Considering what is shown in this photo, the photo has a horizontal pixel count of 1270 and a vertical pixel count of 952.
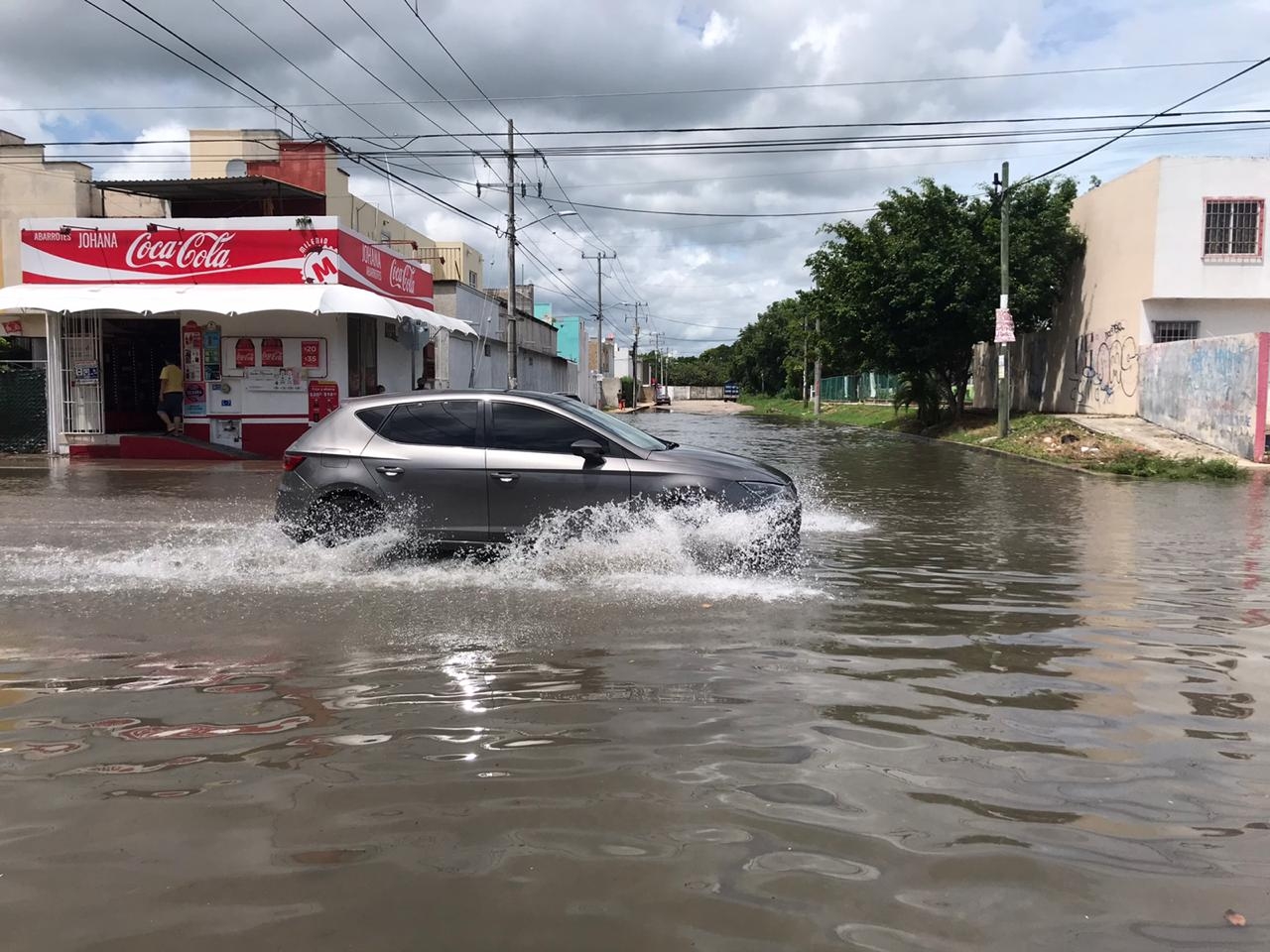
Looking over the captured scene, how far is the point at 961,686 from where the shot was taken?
4.86 metres

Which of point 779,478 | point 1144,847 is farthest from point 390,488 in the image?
point 1144,847

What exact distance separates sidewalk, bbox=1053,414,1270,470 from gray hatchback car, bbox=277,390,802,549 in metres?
14.6

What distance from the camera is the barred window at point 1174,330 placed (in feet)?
81.9

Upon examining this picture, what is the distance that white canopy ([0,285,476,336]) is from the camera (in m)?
17.3

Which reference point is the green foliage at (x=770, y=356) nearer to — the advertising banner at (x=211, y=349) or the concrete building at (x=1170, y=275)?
the concrete building at (x=1170, y=275)

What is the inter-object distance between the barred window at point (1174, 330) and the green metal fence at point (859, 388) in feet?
64.4

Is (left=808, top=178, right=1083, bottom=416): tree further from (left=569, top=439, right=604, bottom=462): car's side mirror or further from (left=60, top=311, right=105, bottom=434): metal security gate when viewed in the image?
(left=569, top=439, right=604, bottom=462): car's side mirror

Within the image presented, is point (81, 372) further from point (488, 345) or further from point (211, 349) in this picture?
point (488, 345)

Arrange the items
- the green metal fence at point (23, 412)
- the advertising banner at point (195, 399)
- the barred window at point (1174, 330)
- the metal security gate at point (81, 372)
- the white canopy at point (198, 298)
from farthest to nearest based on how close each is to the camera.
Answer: the barred window at point (1174, 330), the green metal fence at point (23, 412), the metal security gate at point (81, 372), the advertising banner at point (195, 399), the white canopy at point (198, 298)

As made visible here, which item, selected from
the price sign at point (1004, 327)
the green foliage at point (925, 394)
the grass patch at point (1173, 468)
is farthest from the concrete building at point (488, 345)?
the grass patch at point (1173, 468)

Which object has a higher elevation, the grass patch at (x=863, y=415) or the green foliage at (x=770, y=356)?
the green foliage at (x=770, y=356)

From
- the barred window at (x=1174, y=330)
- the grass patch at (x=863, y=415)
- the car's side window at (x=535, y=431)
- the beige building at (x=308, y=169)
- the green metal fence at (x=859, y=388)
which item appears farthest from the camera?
the green metal fence at (x=859, y=388)

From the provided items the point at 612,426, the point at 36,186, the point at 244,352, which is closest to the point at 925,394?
the point at 244,352

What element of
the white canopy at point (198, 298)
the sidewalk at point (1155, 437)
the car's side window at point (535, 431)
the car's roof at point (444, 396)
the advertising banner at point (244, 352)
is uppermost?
the white canopy at point (198, 298)
